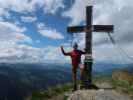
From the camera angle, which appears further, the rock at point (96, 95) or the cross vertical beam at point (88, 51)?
the cross vertical beam at point (88, 51)

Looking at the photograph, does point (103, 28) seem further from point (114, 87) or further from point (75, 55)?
point (114, 87)

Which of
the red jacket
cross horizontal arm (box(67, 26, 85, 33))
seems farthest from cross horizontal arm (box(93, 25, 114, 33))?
the red jacket

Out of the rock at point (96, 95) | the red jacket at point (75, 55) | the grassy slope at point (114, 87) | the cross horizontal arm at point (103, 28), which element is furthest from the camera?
the cross horizontal arm at point (103, 28)

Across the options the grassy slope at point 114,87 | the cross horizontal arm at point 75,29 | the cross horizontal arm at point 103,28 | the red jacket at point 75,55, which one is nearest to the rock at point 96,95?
the grassy slope at point 114,87

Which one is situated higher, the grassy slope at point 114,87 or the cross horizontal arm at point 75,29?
the cross horizontal arm at point 75,29

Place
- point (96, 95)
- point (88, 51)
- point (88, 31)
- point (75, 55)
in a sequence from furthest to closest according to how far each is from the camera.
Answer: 1. point (88, 31)
2. point (88, 51)
3. point (75, 55)
4. point (96, 95)

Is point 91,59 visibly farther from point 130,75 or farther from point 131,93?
point 130,75

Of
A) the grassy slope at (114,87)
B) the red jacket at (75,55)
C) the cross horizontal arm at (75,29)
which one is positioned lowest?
the grassy slope at (114,87)

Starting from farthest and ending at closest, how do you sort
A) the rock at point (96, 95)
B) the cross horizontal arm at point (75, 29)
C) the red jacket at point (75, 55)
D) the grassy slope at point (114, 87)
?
the cross horizontal arm at point (75, 29) < the grassy slope at point (114, 87) < the red jacket at point (75, 55) < the rock at point (96, 95)

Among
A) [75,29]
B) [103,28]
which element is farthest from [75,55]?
[103,28]

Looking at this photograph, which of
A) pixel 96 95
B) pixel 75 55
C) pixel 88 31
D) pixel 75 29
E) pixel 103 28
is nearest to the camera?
pixel 96 95

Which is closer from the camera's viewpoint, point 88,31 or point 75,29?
point 88,31

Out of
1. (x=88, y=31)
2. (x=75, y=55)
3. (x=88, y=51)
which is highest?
(x=88, y=31)

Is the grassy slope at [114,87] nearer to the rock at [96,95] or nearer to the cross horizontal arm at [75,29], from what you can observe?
the rock at [96,95]
